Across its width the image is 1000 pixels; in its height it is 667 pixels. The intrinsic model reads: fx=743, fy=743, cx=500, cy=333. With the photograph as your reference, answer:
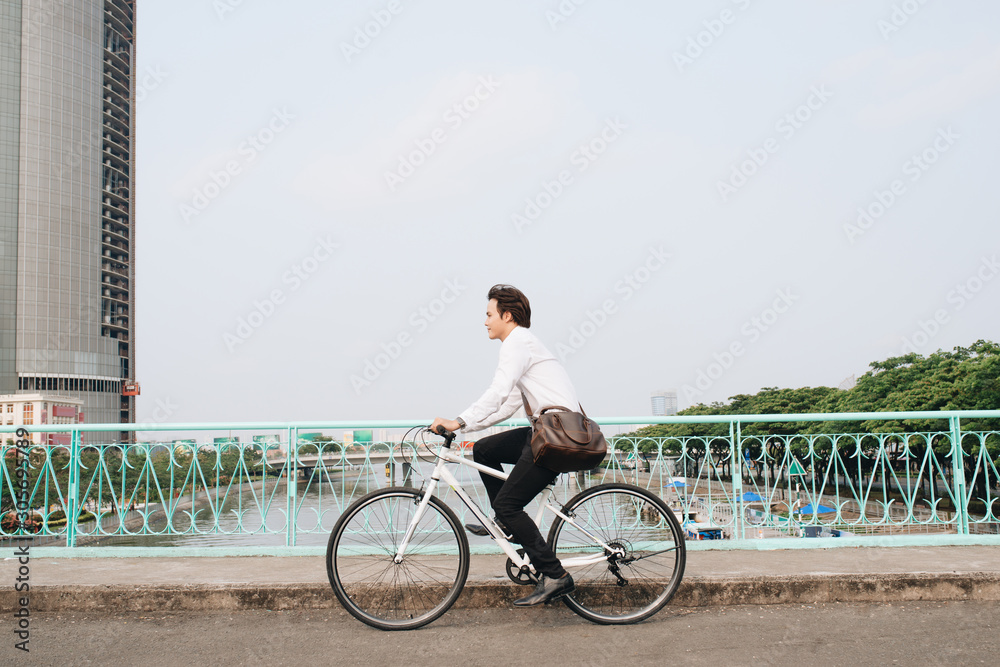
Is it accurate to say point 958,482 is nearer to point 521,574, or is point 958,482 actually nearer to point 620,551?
point 620,551

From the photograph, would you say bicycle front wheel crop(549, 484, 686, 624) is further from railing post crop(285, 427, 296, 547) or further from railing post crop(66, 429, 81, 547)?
railing post crop(66, 429, 81, 547)

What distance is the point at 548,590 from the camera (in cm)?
334

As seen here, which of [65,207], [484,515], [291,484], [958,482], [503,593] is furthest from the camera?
[65,207]

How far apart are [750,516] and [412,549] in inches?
124

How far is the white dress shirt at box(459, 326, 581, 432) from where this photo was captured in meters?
3.31

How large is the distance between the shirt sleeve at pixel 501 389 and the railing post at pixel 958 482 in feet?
12.0

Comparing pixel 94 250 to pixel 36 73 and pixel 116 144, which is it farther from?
pixel 36 73

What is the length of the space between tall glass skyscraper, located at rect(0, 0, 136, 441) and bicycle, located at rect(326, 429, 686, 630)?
9117cm

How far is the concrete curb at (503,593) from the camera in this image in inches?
148

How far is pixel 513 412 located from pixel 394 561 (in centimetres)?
89

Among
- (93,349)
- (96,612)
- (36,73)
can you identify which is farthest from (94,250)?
(96,612)

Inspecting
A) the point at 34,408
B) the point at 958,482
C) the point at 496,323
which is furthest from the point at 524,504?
the point at 34,408

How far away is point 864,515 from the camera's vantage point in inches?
205

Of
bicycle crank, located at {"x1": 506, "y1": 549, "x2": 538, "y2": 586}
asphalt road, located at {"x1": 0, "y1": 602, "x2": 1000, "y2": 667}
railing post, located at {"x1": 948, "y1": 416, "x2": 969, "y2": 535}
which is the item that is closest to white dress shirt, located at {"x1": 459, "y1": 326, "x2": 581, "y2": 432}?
bicycle crank, located at {"x1": 506, "y1": 549, "x2": 538, "y2": 586}
